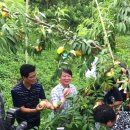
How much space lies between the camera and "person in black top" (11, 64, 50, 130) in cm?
433

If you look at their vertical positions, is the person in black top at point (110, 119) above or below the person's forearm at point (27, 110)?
above

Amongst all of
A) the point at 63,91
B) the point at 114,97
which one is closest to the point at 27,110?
the point at 63,91

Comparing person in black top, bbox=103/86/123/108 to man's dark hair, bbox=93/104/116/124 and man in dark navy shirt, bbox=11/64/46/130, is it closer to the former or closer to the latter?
man in dark navy shirt, bbox=11/64/46/130

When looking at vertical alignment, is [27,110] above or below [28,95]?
below

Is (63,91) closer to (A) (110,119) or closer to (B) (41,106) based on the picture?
(B) (41,106)

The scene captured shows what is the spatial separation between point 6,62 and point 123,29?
5.93m

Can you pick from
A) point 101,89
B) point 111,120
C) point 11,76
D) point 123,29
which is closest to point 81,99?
point 101,89

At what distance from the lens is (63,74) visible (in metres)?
4.64

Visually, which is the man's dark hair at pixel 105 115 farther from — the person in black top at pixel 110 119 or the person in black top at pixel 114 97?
the person in black top at pixel 114 97

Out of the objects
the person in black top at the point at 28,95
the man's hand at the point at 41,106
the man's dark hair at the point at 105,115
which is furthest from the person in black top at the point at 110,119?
the person in black top at the point at 28,95

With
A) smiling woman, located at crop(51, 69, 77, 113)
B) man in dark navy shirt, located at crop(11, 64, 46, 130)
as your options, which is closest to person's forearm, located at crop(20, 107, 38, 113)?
man in dark navy shirt, located at crop(11, 64, 46, 130)

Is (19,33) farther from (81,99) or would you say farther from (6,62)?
(6,62)

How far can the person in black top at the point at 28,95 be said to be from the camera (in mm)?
4328

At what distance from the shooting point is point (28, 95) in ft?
14.7
